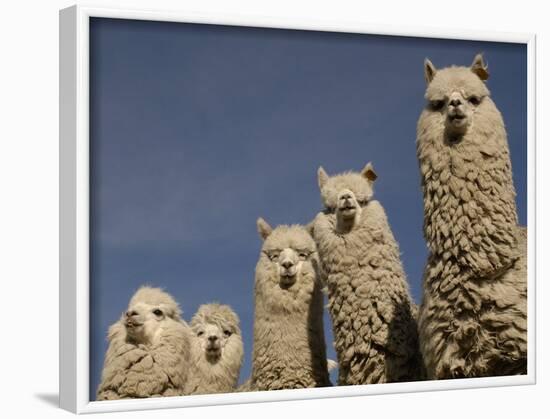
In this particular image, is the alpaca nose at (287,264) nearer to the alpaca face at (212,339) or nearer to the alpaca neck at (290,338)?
the alpaca neck at (290,338)

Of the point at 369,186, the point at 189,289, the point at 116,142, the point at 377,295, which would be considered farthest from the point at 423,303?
the point at 116,142

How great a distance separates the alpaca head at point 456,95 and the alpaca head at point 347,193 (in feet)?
2.78

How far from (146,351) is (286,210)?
193cm

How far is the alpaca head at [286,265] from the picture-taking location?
1231 cm

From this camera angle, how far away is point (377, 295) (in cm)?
1244

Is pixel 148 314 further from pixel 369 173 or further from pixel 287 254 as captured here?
pixel 369 173

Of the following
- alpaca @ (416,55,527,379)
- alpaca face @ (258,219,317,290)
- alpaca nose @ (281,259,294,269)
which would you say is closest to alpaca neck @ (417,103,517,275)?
alpaca @ (416,55,527,379)

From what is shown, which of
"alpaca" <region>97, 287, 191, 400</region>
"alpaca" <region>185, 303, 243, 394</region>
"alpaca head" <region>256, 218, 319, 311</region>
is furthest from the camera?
"alpaca head" <region>256, 218, 319, 311</region>

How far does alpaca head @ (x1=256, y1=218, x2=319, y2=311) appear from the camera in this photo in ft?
40.4

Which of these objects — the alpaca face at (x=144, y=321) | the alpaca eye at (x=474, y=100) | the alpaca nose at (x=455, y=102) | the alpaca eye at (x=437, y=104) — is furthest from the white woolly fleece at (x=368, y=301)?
the alpaca face at (x=144, y=321)

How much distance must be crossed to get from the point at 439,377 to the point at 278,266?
6.07ft

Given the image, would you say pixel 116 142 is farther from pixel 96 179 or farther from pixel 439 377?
pixel 439 377

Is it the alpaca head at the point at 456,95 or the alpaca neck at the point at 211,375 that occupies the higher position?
the alpaca head at the point at 456,95

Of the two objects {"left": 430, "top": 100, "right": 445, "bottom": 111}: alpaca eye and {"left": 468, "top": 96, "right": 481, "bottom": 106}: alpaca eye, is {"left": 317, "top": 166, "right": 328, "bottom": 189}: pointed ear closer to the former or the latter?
→ {"left": 430, "top": 100, "right": 445, "bottom": 111}: alpaca eye
